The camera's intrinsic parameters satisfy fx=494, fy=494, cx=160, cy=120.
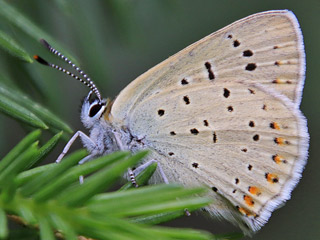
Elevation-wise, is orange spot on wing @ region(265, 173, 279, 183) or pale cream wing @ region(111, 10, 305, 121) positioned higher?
pale cream wing @ region(111, 10, 305, 121)

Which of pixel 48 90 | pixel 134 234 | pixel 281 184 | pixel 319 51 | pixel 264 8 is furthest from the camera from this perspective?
pixel 319 51

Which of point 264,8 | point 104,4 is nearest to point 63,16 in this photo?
point 104,4

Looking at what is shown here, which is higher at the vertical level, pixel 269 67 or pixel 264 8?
pixel 264 8

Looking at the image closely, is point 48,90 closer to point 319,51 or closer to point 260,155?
point 260,155

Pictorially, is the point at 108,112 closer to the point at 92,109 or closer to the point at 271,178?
the point at 92,109

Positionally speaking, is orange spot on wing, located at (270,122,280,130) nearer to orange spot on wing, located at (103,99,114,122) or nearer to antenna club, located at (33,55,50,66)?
orange spot on wing, located at (103,99,114,122)

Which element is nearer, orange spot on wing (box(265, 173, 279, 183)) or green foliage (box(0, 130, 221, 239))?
green foliage (box(0, 130, 221, 239))

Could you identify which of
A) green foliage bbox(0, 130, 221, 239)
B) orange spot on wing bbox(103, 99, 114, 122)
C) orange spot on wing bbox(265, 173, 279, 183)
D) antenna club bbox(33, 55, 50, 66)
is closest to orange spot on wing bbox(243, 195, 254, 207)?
orange spot on wing bbox(265, 173, 279, 183)

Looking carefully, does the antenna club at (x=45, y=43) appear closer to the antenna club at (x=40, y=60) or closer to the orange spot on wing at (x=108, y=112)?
the antenna club at (x=40, y=60)
